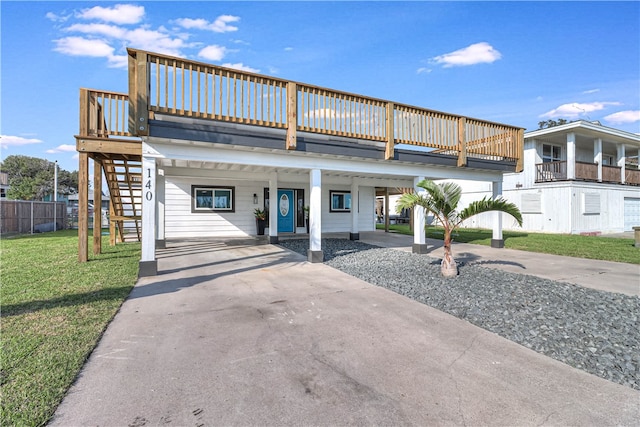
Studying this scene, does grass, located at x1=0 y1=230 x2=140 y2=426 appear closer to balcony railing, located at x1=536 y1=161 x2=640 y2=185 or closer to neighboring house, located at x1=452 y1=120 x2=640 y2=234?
neighboring house, located at x1=452 y1=120 x2=640 y2=234

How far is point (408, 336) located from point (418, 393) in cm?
102

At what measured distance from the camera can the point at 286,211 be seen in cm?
1291

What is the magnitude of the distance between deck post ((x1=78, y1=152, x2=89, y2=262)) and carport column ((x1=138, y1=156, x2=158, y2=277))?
2195 mm

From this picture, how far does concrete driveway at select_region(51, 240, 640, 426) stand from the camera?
6.15 ft

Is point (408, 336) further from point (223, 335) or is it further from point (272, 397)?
point (223, 335)

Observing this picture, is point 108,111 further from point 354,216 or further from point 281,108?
point 354,216

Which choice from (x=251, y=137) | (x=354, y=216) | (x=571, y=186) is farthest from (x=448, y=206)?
(x=571, y=186)

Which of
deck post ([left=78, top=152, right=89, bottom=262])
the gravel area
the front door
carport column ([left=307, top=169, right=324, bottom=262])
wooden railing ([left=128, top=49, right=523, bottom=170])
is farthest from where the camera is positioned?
the front door

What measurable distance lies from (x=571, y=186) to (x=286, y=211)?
43.5ft

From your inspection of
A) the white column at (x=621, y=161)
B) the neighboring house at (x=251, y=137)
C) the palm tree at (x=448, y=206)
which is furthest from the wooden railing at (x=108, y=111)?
the white column at (x=621, y=161)

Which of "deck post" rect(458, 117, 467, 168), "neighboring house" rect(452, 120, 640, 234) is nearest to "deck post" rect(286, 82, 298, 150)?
"deck post" rect(458, 117, 467, 168)

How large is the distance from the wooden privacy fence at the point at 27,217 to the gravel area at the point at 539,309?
52.2 feet

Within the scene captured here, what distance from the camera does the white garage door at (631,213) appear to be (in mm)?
16500

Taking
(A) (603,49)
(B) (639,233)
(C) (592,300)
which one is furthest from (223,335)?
(A) (603,49)
